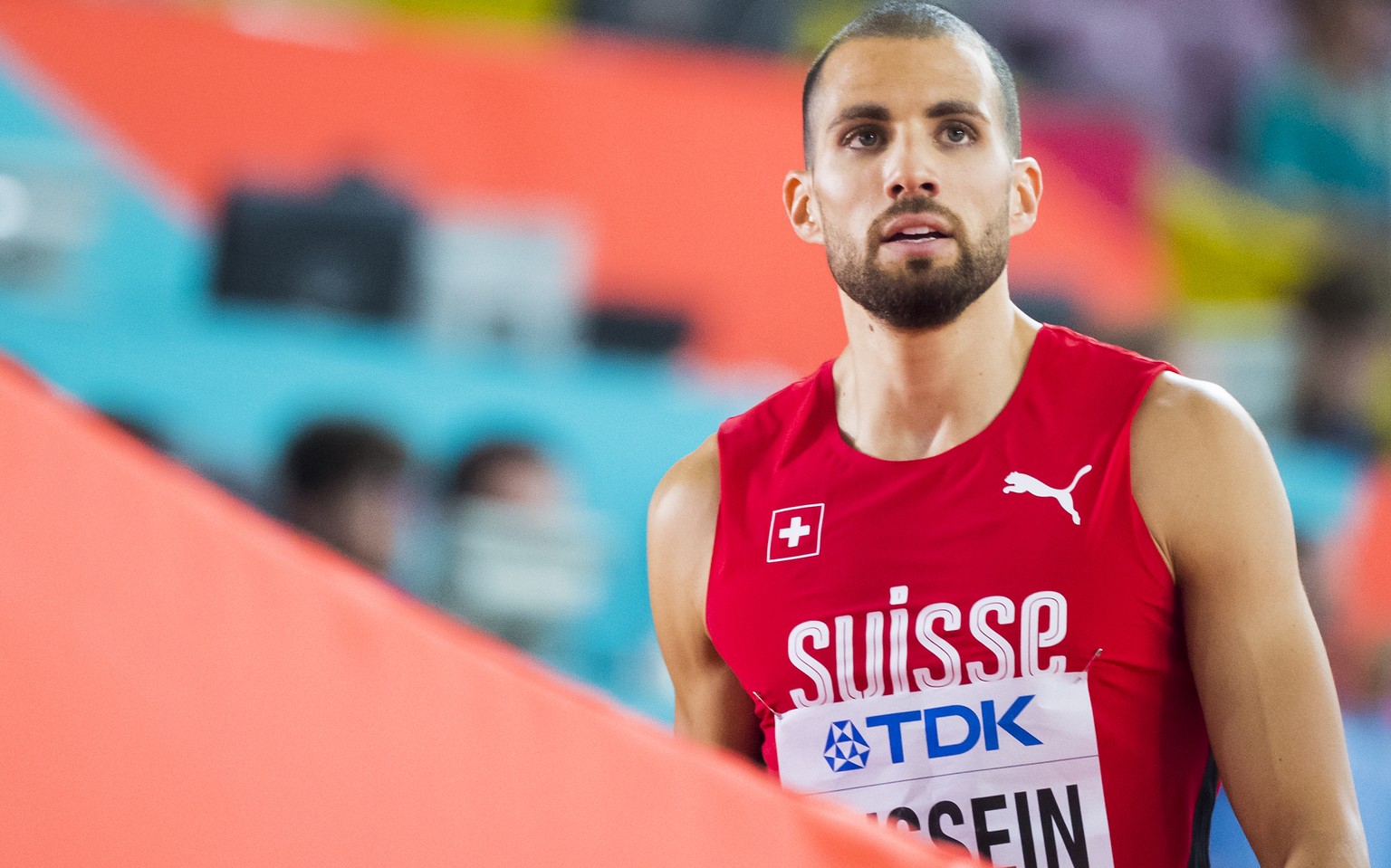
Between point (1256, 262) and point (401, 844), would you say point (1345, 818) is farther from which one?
point (1256, 262)

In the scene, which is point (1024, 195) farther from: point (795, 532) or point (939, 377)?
point (795, 532)

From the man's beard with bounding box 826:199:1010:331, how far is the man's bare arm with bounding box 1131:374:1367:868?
0.95 feet

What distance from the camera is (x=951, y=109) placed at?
1.83 m

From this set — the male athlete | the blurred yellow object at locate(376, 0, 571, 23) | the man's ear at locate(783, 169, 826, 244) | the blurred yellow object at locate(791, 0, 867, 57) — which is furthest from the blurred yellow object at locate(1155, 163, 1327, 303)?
the male athlete

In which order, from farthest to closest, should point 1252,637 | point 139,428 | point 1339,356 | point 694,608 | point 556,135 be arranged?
point 1339,356
point 556,135
point 139,428
point 694,608
point 1252,637

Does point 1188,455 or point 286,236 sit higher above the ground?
point 286,236

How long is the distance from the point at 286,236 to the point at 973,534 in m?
3.74

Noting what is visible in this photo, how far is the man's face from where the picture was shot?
1.81m

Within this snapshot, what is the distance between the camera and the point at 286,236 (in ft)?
16.5

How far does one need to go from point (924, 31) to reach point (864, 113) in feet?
0.44

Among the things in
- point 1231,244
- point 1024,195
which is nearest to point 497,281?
point 1024,195

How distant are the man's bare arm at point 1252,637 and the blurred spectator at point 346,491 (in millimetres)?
2815

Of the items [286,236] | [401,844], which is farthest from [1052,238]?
[401,844]

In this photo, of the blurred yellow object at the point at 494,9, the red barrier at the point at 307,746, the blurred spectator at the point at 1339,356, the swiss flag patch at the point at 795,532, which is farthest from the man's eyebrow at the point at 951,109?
the blurred yellow object at the point at 494,9
